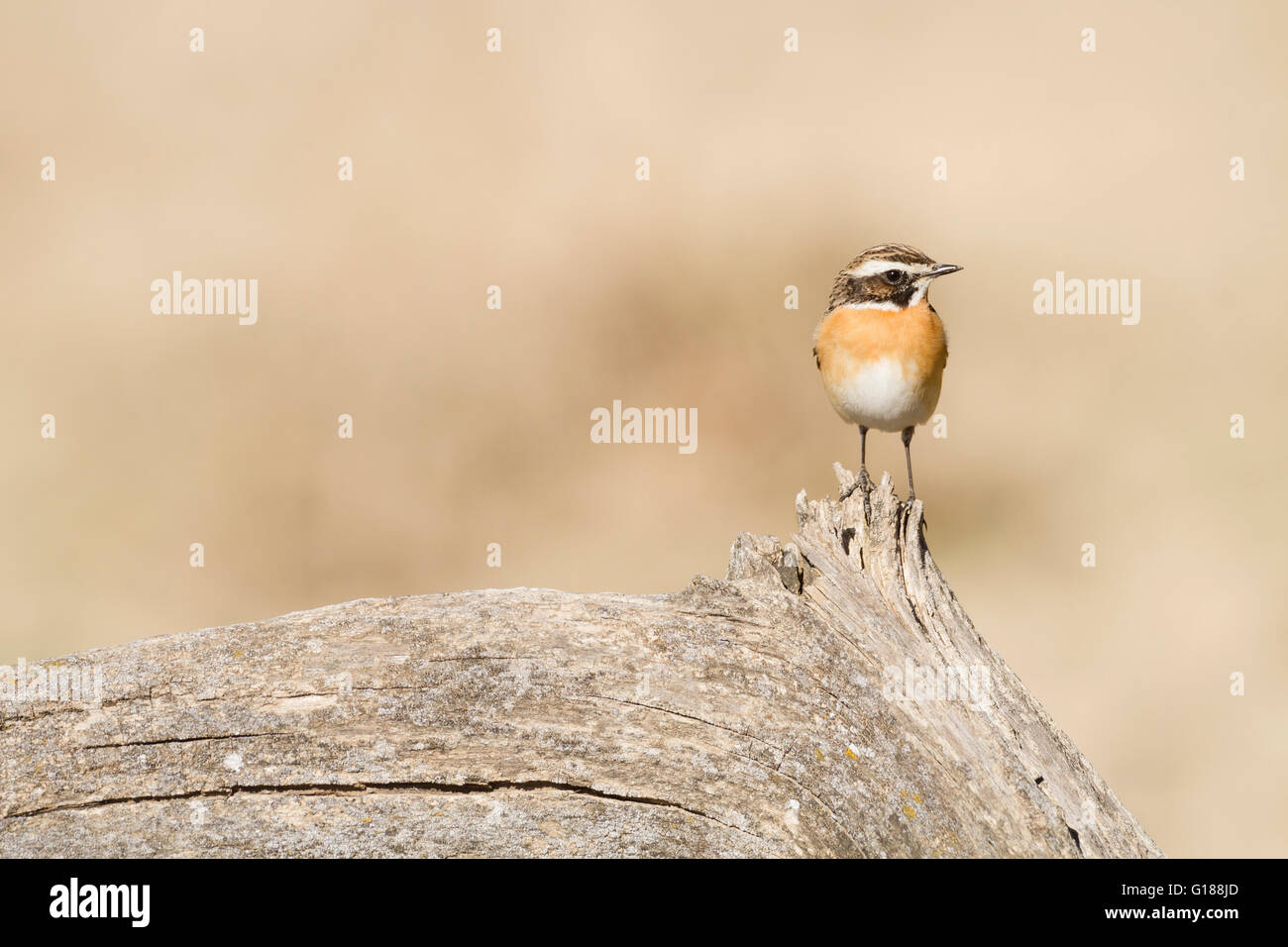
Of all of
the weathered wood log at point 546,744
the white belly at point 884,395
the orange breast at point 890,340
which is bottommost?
the weathered wood log at point 546,744

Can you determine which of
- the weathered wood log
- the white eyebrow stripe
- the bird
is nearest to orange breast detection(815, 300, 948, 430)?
the bird

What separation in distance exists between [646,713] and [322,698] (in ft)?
4.69

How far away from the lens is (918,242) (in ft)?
55.4

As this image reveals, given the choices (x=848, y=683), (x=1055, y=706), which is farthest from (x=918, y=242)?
(x=848, y=683)

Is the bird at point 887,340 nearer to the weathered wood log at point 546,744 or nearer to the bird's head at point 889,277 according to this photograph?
the bird's head at point 889,277

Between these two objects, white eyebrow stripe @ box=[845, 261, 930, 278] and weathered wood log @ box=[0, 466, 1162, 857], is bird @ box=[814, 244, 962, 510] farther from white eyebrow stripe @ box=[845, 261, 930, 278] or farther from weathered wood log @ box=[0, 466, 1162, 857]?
weathered wood log @ box=[0, 466, 1162, 857]

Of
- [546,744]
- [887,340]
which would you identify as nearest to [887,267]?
[887,340]

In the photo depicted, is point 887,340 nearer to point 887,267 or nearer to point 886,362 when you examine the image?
point 886,362

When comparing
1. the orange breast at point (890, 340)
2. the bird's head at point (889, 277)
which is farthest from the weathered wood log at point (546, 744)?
the bird's head at point (889, 277)

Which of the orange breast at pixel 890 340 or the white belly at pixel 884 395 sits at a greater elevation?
the orange breast at pixel 890 340

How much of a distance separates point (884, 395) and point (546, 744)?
3896 millimetres

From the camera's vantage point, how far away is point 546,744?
526 cm

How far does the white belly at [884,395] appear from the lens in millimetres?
8039

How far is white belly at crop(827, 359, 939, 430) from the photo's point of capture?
316 inches
